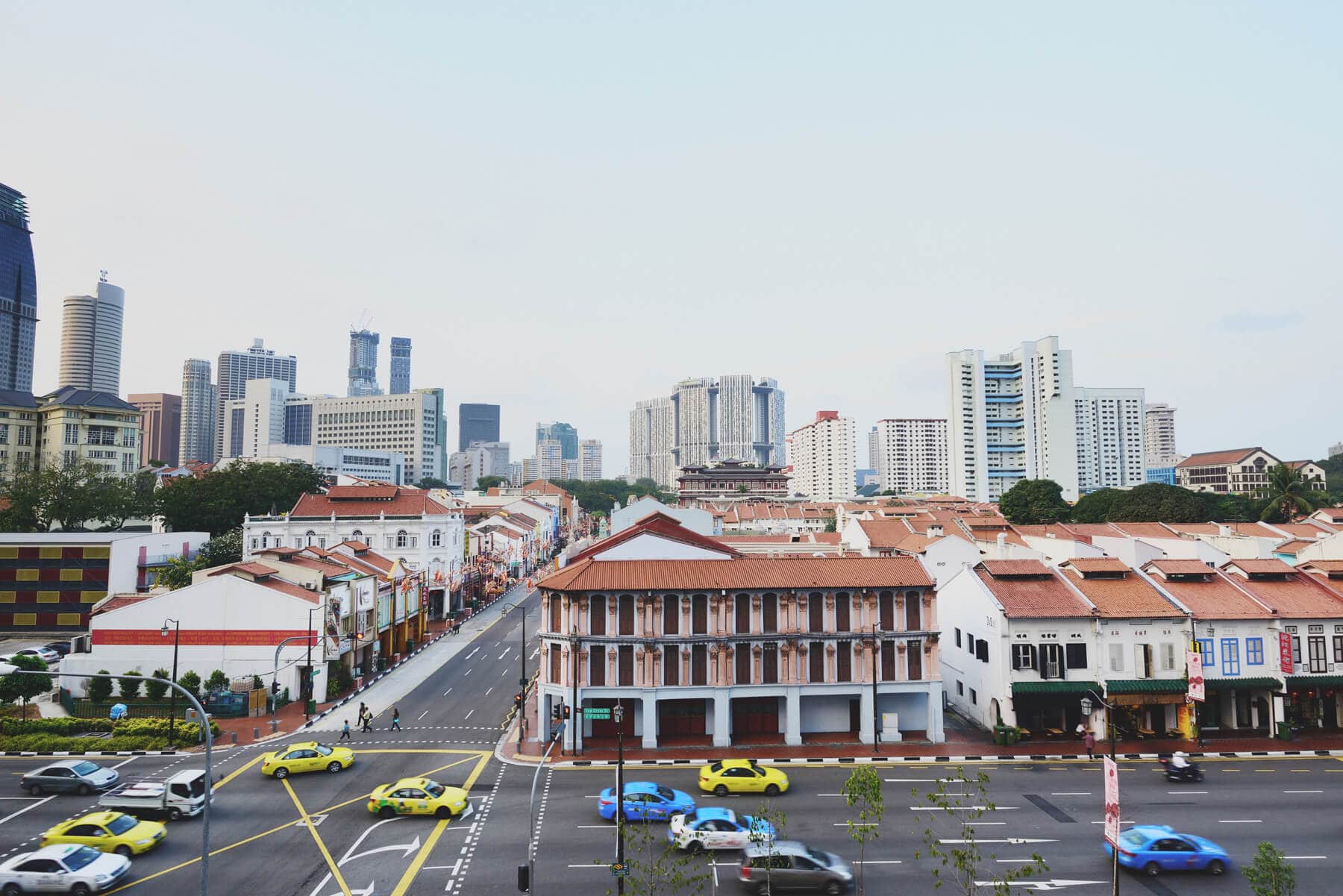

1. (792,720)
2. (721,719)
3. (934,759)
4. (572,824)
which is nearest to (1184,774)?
(934,759)

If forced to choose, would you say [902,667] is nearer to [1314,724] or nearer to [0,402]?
[1314,724]

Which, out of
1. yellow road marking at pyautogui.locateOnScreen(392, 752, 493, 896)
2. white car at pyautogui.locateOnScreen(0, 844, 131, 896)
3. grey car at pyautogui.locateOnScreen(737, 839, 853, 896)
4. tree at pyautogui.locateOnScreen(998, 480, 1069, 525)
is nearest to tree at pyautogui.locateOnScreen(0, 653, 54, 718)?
white car at pyautogui.locateOnScreen(0, 844, 131, 896)

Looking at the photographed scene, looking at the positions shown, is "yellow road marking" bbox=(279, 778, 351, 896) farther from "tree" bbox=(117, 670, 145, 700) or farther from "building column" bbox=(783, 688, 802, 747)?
"building column" bbox=(783, 688, 802, 747)

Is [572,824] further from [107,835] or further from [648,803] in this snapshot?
[107,835]

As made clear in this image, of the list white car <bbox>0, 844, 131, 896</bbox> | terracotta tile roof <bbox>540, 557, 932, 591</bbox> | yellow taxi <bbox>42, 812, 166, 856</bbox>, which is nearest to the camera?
white car <bbox>0, 844, 131, 896</bbox>

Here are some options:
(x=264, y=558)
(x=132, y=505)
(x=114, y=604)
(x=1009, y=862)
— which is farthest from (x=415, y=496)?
(x=1009, y=862)

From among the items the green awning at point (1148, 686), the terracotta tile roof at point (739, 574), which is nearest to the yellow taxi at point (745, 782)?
the terracotta tile roof at point (739, 574)

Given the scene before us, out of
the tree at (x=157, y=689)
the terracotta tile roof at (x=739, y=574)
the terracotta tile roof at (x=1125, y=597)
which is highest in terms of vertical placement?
the terracotta tile roof at (x=739, y=574)

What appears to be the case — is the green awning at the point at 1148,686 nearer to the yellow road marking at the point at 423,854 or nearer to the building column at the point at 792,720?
the building column at the point at 792,720
